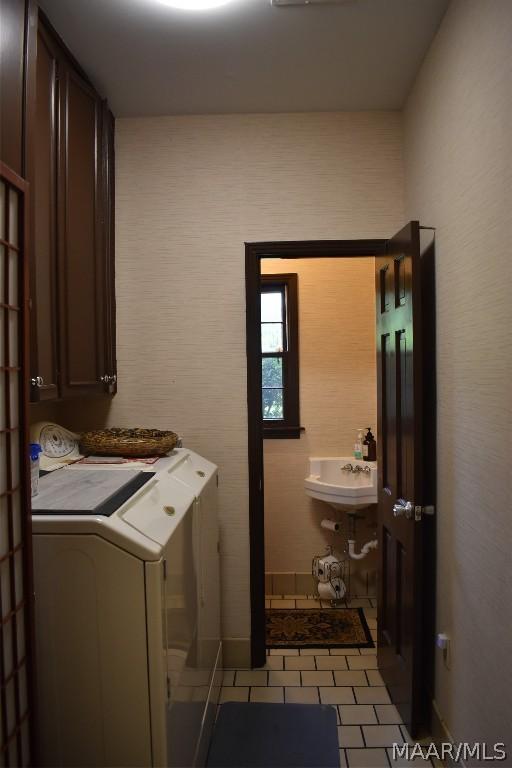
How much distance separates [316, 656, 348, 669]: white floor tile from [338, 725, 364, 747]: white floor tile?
472 millimetres

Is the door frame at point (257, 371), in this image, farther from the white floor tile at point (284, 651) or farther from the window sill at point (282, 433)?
the window sill at point (282, 433)

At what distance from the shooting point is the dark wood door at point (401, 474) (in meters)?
2.04

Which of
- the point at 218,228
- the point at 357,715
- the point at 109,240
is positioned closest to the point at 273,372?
the point at 218,228

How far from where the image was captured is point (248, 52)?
2.11 meters

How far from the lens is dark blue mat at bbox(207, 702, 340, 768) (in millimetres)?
2037

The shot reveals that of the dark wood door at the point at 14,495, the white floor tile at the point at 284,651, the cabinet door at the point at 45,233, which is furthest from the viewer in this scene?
the white floor tile at the point at 284,651

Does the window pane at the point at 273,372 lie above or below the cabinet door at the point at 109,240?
below

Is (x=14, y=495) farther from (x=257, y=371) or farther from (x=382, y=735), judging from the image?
(x=382, y=735)

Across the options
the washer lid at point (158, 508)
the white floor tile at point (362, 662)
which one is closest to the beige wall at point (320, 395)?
the white floor tile at point (362, 662)

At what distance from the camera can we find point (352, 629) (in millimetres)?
3092

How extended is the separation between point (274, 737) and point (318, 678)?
0.48 m

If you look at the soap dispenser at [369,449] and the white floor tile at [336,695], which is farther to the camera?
the soap dispenser at [369,449]

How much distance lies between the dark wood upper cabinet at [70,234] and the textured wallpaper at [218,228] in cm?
14

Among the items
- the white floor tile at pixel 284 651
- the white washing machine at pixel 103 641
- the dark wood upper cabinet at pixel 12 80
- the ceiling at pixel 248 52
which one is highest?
the ceiling at pixel 248 52
